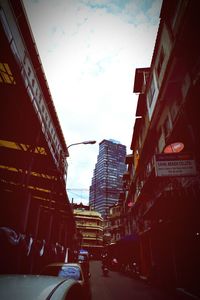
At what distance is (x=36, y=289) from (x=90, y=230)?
3095 inches

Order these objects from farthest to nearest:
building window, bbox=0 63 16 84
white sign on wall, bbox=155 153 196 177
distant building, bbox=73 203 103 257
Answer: distant building, bbox=73 203 103 257, white sign on wall, bbox=155 153 196 177, building window, bbox=0 63 16 84

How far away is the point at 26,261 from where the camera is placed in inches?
495

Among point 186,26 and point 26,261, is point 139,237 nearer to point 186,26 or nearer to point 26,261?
point 26,261

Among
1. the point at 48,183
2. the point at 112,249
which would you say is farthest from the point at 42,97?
the point at 112,249

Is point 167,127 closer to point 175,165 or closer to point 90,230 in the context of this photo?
point 175,165

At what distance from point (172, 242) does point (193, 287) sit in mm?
3001

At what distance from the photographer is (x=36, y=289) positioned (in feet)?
7.55

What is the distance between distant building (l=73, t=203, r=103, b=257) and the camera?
242ft

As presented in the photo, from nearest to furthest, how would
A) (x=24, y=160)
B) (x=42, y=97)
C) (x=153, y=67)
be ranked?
(x=24, y=160) → (x=153, y=67) → (x=42, y=97)

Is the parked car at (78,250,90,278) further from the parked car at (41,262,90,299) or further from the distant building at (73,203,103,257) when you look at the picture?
the distant building at (73,203,103,257)

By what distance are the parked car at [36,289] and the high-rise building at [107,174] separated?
511ft

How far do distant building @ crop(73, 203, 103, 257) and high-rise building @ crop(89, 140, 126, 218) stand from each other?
7794 cm

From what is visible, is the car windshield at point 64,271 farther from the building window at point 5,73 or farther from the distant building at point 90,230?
the distant building at point 90,230

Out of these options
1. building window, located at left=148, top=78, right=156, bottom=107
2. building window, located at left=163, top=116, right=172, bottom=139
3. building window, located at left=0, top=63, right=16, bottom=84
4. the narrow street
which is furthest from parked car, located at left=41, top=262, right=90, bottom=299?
building window, located at left=148, top=78, right=156, bottom=107
